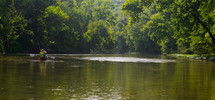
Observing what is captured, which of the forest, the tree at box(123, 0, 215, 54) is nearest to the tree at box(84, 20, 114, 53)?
the forest

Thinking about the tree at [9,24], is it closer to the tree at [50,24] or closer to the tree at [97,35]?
the tree at [50,24]

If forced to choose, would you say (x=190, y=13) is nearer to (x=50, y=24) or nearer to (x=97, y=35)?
(x=50, y=24)

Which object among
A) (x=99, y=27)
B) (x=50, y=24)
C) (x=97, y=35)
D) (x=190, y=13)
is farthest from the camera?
(x=99, y=27)

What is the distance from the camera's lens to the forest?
55.3m

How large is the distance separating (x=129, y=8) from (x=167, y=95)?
1805 inches

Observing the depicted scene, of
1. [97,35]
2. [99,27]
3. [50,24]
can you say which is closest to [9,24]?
[50,24]

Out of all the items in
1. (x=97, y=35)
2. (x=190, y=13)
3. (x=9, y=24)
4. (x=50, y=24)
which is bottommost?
(x=97, y=35)

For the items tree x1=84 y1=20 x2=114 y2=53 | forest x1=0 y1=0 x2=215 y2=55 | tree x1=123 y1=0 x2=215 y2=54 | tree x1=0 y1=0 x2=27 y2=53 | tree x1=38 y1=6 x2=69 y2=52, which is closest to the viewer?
tree x1=123 y1=0 x2=215 y2=54

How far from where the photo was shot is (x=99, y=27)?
12250cm

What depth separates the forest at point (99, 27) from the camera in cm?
5530

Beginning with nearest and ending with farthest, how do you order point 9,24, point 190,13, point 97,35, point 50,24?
point 190,13
point 9,24
point 50,24
point 97,35

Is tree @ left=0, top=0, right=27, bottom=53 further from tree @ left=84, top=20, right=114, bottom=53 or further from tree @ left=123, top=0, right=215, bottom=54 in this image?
tree @ left=84, top=20, right=114, bottom=53

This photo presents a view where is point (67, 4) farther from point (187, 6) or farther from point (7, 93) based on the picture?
point (7, 93)

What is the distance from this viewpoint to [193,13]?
52500 mm
